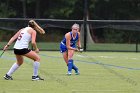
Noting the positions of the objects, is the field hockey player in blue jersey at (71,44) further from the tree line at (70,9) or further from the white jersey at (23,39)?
the tree line at (70,9)

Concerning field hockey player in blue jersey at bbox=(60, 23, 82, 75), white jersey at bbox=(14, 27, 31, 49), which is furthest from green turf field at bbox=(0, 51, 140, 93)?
white jersey at bbox=(14, 27, 31, 49)

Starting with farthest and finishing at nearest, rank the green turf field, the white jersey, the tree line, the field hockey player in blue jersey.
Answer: the tree line → the field hockey player in blue jersey → the white jersey → the green turf field

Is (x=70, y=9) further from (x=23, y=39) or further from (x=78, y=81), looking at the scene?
(x=23, y=39)

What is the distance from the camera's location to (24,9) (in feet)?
190

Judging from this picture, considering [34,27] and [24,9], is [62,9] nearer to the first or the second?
[24,9]

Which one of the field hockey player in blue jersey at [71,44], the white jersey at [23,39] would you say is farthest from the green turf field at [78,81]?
the white jersey at [23,39]

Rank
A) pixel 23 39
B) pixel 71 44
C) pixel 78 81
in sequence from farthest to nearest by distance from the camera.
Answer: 1. pixel 71 44
2. pixel 78 81
3. pixel 23 39

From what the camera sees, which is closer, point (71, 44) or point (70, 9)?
point (71, 44)

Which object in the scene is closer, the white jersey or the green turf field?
the green turf field

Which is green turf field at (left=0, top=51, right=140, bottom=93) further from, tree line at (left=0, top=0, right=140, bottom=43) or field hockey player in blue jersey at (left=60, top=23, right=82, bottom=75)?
tree line at (left=0, top=0, right=140, bottom=43)

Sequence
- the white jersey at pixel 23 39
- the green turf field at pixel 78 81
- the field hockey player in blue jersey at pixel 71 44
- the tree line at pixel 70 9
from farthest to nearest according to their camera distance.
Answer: the tree line at pixel 70 9, the field hockey player in blue jersey at pixel 71 44, the white jersey at pixel 23 39, the green turf field at pixel 78 81

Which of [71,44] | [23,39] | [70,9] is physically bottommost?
[70,9]

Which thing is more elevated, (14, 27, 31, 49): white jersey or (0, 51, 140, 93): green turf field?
(14, 27, 31, 49): white jersey

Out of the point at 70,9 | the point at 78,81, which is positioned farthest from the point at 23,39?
the point at 70,9
